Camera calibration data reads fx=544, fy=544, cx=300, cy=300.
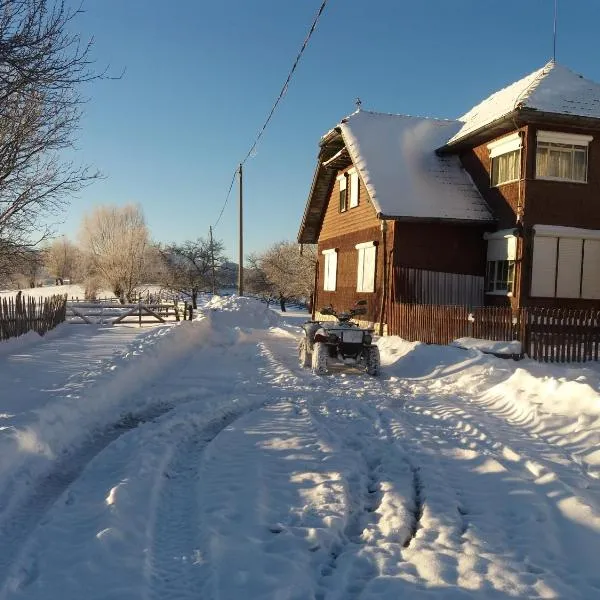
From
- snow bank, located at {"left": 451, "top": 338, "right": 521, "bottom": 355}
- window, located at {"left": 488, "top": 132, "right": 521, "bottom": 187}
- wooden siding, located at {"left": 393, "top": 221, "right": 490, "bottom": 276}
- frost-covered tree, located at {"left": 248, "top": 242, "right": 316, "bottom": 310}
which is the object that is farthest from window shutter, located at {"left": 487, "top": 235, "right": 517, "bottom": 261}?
frost-covered tree, located at {"left": 248, "top": 242, "right": 316, "bottom": 310}

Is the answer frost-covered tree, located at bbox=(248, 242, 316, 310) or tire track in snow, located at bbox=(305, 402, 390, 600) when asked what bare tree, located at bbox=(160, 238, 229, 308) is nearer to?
frost-covered tree, located at bbox=(248, 242, 316, 310)

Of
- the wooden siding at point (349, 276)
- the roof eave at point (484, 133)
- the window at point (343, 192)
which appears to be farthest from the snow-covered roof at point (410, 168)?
the window at point (343, 192)

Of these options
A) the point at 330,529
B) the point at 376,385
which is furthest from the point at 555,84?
the point at 330,529

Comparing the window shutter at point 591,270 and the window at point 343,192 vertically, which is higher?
the window at point 343,192

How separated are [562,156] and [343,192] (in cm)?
916

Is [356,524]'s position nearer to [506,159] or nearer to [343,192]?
[506,159]

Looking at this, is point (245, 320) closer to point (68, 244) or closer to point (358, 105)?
point (358, 105)

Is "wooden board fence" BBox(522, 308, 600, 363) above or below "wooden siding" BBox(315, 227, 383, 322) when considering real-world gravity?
below

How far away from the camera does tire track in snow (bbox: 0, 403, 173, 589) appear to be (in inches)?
146

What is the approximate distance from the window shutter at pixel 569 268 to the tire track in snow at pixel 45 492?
43.3 ft

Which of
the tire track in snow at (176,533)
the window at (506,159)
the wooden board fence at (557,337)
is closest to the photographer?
the tire track in snow at (176,533)

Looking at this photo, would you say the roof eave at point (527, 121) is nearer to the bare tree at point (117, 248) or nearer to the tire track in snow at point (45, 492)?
the tire track in snow at point (45, 492)

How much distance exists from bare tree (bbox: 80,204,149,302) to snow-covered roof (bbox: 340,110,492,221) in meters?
37.6

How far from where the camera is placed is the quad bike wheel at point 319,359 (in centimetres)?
1166
